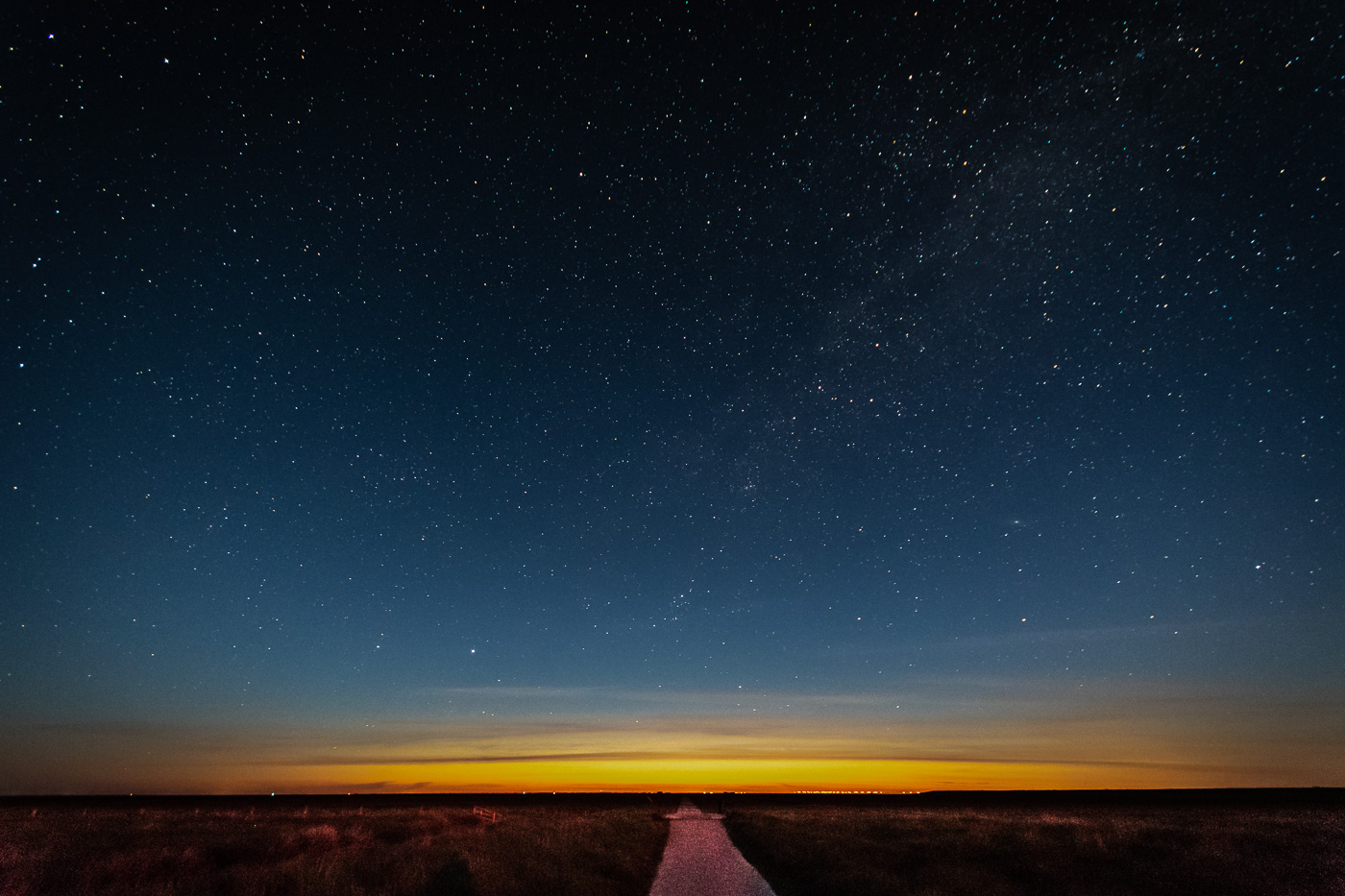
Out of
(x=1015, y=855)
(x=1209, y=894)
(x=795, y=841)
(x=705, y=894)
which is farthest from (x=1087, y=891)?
(x=795, y=841)

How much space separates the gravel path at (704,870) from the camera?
14102 millimetres

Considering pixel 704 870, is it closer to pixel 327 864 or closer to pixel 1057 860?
pixel 327 864

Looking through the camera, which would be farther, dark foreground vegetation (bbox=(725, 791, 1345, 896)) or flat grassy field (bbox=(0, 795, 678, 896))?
dark foreground vegetation (bbox=(725, 791, 1345, 896))

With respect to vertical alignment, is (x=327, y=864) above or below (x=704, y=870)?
above

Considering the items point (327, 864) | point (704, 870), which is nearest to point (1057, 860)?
point (704, 870)

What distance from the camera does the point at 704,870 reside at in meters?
16.7

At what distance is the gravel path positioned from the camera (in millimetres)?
14102

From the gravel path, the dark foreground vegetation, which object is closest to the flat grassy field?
the gravel path

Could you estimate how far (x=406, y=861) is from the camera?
16.6 m

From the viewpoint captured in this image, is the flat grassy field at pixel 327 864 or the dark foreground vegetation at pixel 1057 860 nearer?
the flat grassy field at pixel 327 864

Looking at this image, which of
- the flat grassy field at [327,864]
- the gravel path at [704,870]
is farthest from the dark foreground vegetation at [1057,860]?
the flat grassy field at [327,864]

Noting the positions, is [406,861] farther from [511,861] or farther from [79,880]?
[79,880]

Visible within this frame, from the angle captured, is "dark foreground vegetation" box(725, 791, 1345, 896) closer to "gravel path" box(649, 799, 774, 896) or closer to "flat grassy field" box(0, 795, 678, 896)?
"gravel path" box(649, 799, 774, 896)

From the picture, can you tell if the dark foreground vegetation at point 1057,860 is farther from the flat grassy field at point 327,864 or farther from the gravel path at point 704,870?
the flat grassy field at point 327,864
